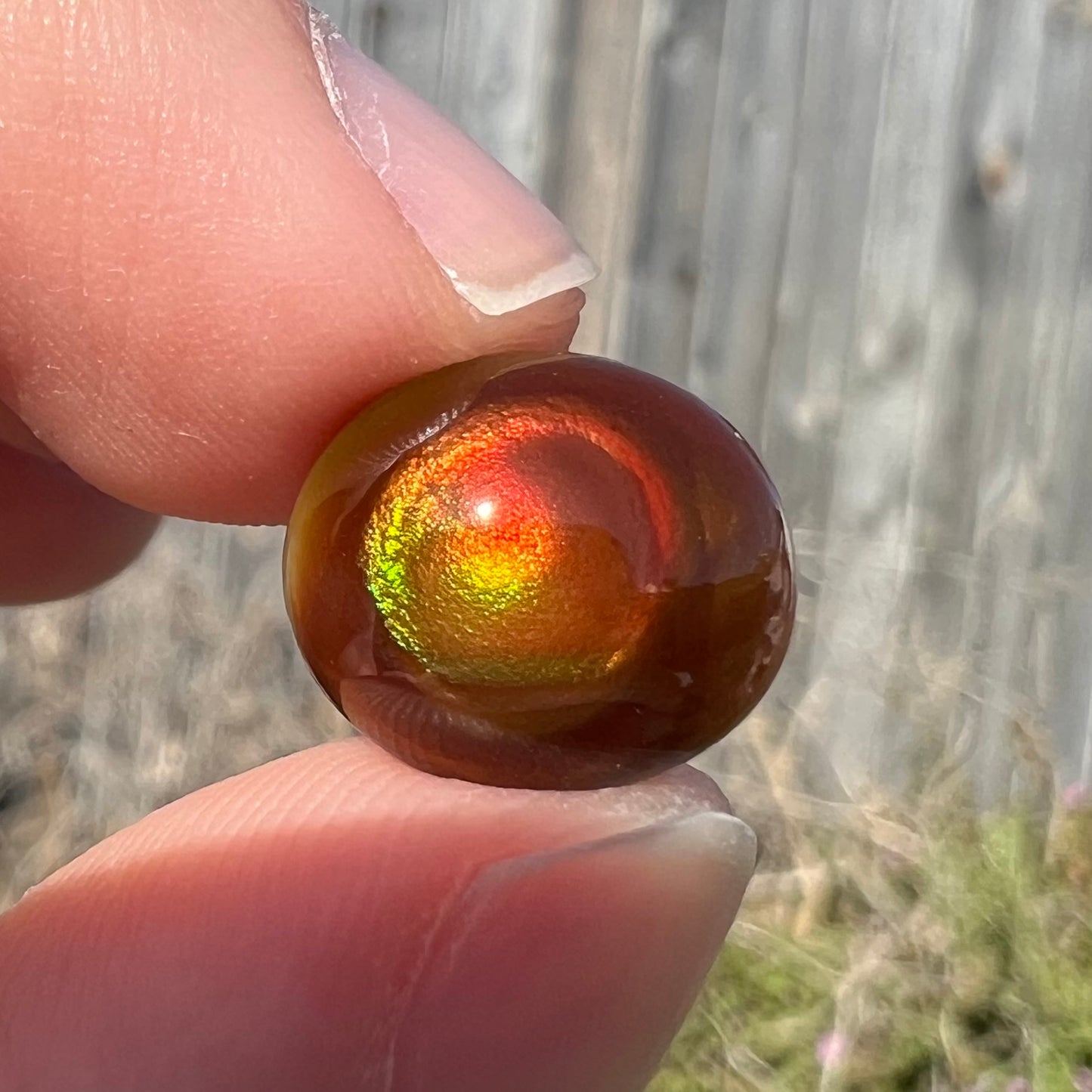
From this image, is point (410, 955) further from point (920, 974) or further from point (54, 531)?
point (920, 974)

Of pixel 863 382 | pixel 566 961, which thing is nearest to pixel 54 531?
pixel 566 961

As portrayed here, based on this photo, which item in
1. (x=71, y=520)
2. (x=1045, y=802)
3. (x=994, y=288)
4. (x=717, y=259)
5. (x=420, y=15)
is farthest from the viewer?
(x=420, y=15)

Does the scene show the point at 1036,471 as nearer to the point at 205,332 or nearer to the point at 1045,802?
the point at 1045,802

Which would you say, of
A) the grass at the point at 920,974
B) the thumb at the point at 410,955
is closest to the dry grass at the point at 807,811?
the grass at the point at 920,974

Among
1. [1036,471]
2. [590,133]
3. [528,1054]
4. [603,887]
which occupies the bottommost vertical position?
[1036,471]

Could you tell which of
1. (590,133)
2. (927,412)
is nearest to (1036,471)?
(927,412)

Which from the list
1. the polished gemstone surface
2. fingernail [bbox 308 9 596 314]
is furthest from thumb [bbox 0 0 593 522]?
the polished gemstone surface

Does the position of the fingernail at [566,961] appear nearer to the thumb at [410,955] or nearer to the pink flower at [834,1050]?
the thumb at [410,955]
